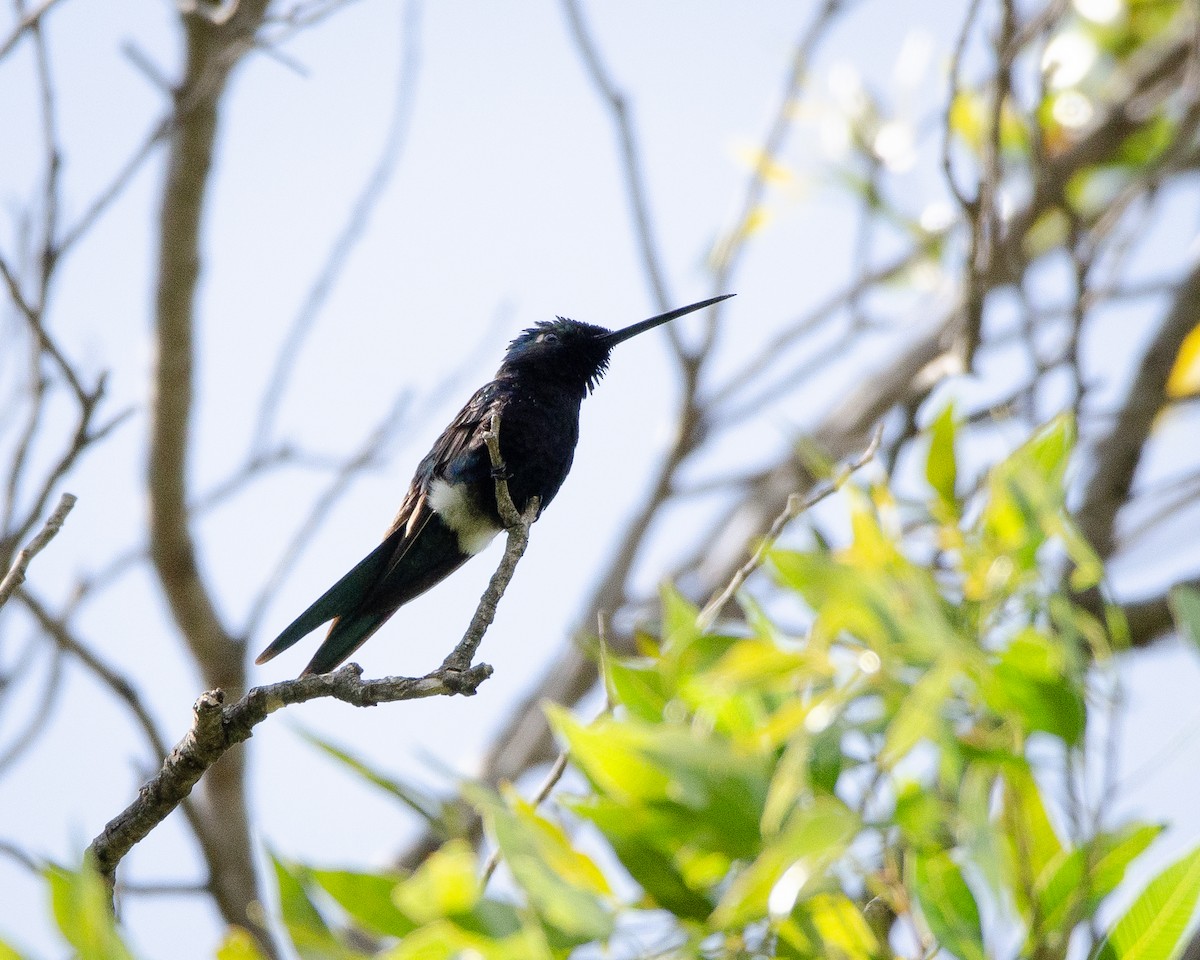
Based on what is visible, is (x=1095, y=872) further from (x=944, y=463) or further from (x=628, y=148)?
(x=628, y=148)

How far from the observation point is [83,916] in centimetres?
126

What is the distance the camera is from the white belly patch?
425 cm

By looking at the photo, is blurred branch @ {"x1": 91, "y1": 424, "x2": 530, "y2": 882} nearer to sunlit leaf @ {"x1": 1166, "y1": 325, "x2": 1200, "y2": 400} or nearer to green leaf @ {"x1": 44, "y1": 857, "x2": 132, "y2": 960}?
green leaf @ {"x1": 44, "y1": 857, "x2": 132, "y2": 960}

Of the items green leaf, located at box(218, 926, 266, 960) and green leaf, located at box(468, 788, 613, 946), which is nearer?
green leaf, located at box(468, 788, 613, 946)

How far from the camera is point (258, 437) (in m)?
4.98

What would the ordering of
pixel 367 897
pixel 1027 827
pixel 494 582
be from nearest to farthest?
1. pixel 367 897
2. pixel 1027 827
3. pixel 494 582

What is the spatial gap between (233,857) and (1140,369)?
13.0ft

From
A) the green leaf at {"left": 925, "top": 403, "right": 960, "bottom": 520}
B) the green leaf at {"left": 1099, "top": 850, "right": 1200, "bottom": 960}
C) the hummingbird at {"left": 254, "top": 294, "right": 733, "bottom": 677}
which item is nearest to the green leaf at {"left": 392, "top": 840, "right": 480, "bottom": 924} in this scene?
the green leaf at {"left": 1099, "top": 850, "right": 1200, "bottom": 960}

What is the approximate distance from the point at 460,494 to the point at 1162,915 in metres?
3.00

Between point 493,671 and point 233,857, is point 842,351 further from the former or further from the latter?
point 493,671

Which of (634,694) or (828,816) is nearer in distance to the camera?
(828,816)

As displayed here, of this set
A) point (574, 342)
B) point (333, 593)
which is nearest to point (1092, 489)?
point (574, 342)

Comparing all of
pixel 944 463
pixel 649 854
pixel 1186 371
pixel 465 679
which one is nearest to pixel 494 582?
pixel 465 679

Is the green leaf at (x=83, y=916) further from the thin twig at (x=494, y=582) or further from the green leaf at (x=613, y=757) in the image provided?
the thin twig at (x=494, y=582)
